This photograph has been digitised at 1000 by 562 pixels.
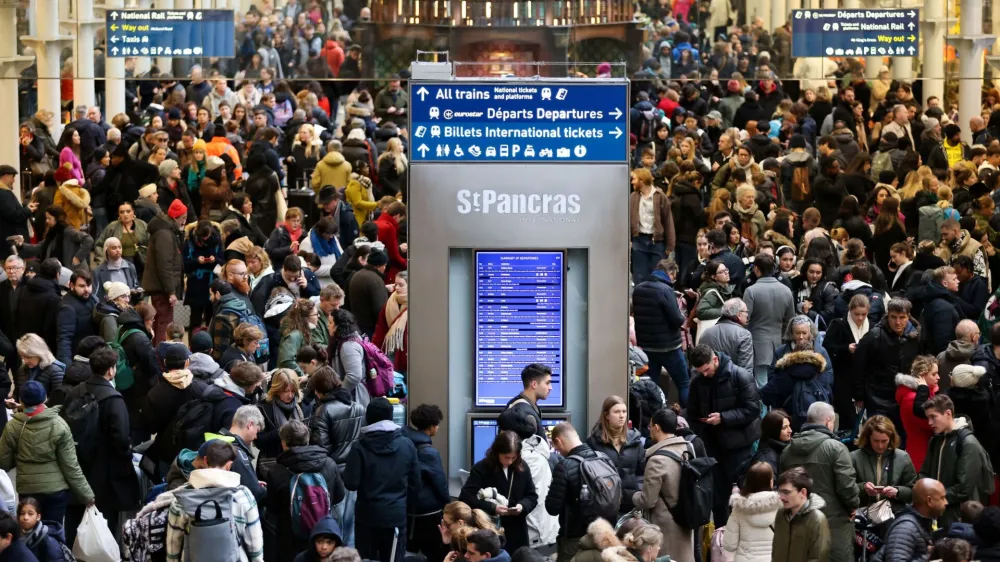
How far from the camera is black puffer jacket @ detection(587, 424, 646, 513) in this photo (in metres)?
12.5

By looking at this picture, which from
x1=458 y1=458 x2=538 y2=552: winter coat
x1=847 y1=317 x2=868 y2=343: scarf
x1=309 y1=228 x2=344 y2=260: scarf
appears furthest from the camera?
x1=309 y1=228 x2=344 y2=260: scarf

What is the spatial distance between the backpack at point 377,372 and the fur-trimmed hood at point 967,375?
12.2ft

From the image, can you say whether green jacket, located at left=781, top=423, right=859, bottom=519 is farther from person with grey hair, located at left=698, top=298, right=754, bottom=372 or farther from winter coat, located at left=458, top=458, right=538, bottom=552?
person with grey hair, located at left=698, top=298, right=754, bottom=372

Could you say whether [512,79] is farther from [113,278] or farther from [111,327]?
[113,278]

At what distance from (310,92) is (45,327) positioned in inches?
493

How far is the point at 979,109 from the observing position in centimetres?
3062

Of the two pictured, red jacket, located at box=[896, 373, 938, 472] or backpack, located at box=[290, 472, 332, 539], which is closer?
backpack, located at box=[290, 472, 332, 539]

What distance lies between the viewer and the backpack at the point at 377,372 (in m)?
14.5

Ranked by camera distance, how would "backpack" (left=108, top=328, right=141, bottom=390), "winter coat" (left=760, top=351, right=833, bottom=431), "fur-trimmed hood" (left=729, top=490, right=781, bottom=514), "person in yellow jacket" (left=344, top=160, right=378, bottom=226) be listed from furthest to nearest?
"person in yellow jacket" (left=344, top=160, right=378, bottom=226)
"backpack" (left=108, top=328, right=141, bottom=390)
"winter coat" (left=760, top=351, right=833, bottom=431)
"fur-trimmed hood" (left=729, top=490, right=781, bottom=514)

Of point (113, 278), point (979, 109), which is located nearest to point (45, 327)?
point (113, 278)

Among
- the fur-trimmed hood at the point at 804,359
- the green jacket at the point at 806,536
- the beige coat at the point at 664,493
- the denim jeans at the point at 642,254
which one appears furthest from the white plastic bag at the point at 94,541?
the denim jeans at the point at 642,254

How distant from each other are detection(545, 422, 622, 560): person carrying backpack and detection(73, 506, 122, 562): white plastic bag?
2627mm

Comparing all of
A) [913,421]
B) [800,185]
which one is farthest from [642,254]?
[913,421]

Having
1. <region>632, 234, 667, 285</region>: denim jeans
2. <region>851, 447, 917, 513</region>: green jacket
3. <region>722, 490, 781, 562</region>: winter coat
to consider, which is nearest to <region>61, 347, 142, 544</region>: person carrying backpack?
<region>722, 490, 781, 562</region>: winter coat
